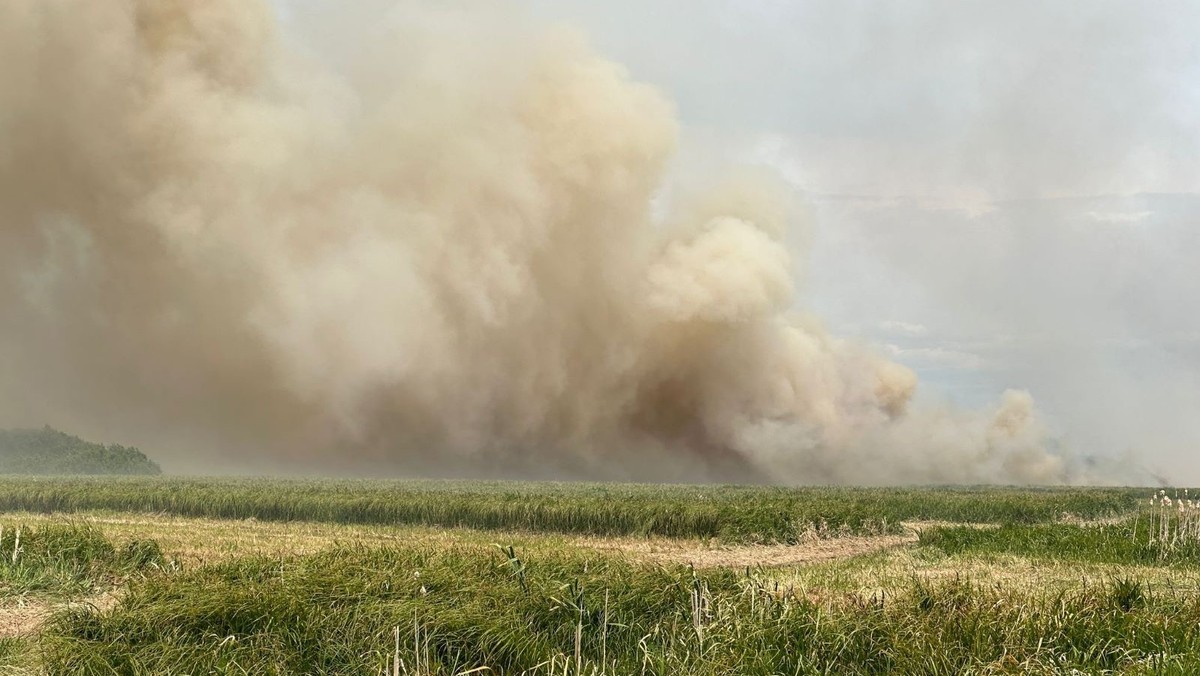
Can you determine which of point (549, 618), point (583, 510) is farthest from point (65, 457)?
point (549, 618)

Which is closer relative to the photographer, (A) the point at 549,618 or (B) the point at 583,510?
(A) the point at 549,618

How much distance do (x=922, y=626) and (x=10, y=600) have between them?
1027cm

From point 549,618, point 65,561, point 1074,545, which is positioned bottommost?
point 65,561

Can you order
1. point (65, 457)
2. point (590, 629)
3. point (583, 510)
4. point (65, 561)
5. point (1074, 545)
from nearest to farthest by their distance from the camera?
point (590, 629) < point (65, 561) < point (1074, 545) < point (583, 510) < point (65, 457)

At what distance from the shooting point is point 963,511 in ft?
107

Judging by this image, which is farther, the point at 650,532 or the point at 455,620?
the point at 650,532

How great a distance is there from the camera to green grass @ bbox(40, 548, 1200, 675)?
7.41 m

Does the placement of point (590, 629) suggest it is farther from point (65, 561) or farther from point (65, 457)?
point (65, 457)

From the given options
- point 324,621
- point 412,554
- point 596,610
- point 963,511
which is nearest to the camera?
point 324,621

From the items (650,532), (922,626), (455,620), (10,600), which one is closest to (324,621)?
(455,620)

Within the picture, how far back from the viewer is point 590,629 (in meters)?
8.64

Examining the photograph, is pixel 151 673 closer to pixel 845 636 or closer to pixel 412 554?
pixel 412 554

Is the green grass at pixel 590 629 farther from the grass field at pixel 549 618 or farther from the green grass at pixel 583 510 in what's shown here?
the green grass at pixel 583 510

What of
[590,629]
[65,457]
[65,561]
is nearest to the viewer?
[590,629]
